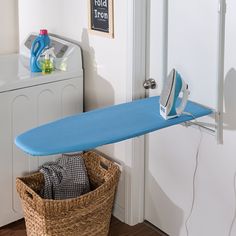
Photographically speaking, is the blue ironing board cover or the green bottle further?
the green bottle

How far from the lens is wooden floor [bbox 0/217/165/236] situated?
3100mm

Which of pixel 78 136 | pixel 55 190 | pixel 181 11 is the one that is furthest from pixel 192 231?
pixel 181 11

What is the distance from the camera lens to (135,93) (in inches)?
114

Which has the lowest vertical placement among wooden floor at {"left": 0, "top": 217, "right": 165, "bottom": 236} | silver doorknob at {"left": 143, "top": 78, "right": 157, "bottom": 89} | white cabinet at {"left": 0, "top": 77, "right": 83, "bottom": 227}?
wooden floor at {"left": 0, "top": 217, "right": 165, "bottom": 236}

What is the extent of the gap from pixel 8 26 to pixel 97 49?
901 millimetres

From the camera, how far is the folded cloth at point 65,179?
301 centimetres

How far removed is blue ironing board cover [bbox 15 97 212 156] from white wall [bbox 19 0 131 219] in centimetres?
42

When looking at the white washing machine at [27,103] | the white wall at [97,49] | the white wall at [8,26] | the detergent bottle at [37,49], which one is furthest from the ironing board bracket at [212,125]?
the white wall at [8,26]

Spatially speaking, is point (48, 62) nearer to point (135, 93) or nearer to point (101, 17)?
point (101, 17)

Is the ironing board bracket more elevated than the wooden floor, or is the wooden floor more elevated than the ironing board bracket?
the ironing board bracket

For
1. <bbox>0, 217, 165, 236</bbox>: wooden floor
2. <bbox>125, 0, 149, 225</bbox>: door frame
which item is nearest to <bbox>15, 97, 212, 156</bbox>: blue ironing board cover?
<bbox>125, 0, 149, 225</bbox>: door frame

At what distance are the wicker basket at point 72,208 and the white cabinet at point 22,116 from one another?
0.39 ft

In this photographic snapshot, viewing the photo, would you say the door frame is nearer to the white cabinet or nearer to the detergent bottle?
the white cabinet

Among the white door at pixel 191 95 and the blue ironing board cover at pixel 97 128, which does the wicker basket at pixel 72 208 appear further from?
the blue ironing board cover at pixel 97 128
